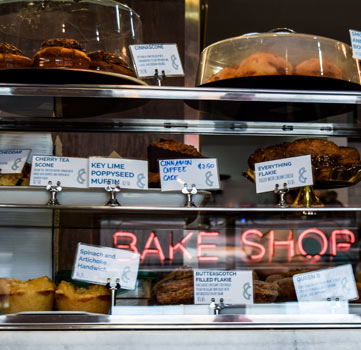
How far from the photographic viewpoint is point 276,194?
128 centimetres

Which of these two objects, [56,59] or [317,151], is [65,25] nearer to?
[56,59]

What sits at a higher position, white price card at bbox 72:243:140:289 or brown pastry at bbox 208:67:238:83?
brown pastry at bbox 208:67:238:83

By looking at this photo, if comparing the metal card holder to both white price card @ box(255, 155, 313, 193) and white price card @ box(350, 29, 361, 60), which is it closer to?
white price card @ box(255, 155, 313, 193)

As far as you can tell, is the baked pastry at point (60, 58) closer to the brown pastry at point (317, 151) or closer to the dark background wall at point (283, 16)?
the brown pastry at point (317, 151)

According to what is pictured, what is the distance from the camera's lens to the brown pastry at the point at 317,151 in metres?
1.31

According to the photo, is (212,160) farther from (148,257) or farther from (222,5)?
(222,5)

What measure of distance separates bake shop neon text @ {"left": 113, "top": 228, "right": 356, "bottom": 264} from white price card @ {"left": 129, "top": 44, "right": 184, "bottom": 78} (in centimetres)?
59

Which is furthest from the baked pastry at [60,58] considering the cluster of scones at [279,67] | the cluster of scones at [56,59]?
the cluster of scones at [279,67]

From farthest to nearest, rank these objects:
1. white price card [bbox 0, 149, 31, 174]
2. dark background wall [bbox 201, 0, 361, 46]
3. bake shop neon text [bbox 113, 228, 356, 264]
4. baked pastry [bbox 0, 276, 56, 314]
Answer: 1. dark background wall [bbox 201, 0, 361, 46]
2. bake shop neon text [bbox 113, 228, 356, 264]
3. white price card [bbox 0, 149, 31, 174]
4. baked pastry [bbox 0, 276, 56, 314]

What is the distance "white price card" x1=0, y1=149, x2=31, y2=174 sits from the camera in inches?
50.2

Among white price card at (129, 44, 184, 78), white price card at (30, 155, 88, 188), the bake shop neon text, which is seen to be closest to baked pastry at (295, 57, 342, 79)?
white price card at (129, 44, 184, 78)

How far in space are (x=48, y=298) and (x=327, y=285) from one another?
0.62 m

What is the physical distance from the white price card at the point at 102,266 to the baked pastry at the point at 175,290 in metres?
0.07

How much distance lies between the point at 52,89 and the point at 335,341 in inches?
30.8
